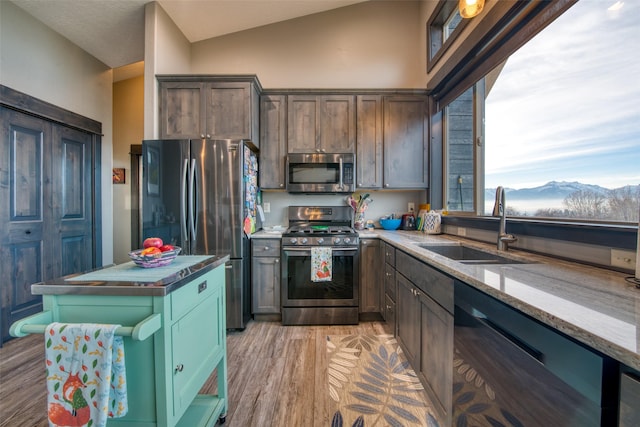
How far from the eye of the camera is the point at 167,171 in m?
2.38

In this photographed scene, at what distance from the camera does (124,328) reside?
0.84 metres

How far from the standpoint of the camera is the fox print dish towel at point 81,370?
838 mm

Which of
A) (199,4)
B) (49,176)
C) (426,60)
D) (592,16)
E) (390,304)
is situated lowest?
(390,304)

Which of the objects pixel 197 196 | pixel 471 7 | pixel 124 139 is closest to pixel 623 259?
pixel 471 7

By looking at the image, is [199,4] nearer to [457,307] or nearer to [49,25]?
[49,25]

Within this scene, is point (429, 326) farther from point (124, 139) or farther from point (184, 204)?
point (124, 139)

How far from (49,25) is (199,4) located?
1.58m

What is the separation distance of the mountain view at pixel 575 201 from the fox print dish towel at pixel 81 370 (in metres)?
2.16

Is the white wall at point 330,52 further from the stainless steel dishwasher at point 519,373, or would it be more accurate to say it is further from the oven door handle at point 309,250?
the stainless steel dishwasher at point 519,373

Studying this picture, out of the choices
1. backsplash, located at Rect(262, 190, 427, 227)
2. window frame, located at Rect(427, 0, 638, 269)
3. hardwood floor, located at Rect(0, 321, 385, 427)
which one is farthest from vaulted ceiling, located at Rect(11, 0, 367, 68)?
hardwood floor, located at Rect(0, 321, 385, 427)

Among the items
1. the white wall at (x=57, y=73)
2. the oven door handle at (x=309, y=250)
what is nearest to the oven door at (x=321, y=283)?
the oven door handle at (x=309, y=250)

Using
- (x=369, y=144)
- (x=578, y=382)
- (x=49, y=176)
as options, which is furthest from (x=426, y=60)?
(x=49, y=176)

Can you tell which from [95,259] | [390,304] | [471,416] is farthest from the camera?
[95,259]

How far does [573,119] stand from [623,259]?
0.78 metres
